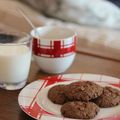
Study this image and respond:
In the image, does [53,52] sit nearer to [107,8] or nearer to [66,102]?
[66,102]

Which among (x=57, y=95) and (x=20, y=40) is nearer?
(x=57, y=95)

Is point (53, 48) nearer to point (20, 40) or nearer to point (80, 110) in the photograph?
point (20, 40)

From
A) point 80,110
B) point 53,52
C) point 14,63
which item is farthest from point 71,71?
point 80,110

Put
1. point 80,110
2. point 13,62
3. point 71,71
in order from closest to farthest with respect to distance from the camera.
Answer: point 80,110, point 13,62, point 71,71

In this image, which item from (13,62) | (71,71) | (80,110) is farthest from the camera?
(71,71)

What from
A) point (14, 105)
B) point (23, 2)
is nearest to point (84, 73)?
point (14, 105)

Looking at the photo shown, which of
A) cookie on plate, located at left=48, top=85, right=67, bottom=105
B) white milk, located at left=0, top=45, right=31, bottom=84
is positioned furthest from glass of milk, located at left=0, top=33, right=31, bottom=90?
cookie on plate, located at left=48, top=85, right=67, bottom=105

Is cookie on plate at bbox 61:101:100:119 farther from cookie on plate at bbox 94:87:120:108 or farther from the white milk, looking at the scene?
the white milk
